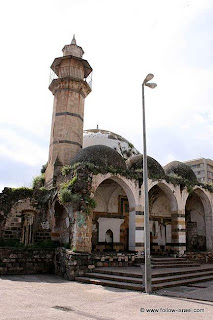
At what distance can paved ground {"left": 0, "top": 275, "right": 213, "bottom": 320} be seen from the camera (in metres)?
5.23

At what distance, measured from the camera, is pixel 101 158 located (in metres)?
13.6

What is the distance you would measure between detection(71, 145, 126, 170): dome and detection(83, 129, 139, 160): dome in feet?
14.9

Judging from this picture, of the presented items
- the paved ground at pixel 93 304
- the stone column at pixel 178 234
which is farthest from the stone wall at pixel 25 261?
the stone column at pixel 178 234

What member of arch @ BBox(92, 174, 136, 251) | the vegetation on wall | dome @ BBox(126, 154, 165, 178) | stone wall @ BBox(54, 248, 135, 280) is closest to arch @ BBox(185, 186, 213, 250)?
dome @ BBox(126, 154, 165, 178)

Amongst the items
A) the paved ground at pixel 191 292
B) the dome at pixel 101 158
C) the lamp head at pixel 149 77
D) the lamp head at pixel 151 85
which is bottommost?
the paved ground at pixel 191 292

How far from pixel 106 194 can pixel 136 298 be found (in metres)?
9.27

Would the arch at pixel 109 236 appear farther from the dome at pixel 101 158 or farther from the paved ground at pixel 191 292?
the paved ground at pixel 191 292

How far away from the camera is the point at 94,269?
1063 cm

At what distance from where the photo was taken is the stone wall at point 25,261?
11.5 meters

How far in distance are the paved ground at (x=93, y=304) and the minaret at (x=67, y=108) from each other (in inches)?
307

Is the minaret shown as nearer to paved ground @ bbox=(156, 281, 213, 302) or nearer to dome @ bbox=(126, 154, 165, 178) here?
dome @ bbox=(126, 154, 165, 178)

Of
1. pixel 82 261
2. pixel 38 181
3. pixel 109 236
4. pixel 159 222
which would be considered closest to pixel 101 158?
pixel 109 236

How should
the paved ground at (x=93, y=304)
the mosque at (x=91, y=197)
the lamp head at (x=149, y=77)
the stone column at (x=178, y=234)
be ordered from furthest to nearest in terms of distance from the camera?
the stone column at (x=178, y=234) → the mosque at (x=91, y=197) → the lamp head at (x=149, y=77) → the paved ground at (x=93, y=304)

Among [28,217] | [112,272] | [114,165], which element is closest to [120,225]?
[114,165]
